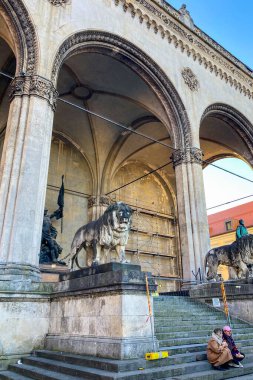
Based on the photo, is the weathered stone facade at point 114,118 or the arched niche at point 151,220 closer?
the weathered stone facade at point 114,118

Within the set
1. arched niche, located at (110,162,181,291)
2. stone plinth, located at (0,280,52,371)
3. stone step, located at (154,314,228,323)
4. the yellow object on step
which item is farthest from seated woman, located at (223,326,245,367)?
arched niche, located at (110,162,181,291)

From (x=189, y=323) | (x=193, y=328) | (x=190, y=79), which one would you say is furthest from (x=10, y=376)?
(x=190, y=79)

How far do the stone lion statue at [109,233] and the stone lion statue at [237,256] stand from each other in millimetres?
3825

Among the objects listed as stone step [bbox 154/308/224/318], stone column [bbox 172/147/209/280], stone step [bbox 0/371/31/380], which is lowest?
stone step [bbox 0/371/31/380]

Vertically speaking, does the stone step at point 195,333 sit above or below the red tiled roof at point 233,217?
below

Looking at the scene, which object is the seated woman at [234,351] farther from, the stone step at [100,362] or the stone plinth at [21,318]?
the stone plinth at [21,318]

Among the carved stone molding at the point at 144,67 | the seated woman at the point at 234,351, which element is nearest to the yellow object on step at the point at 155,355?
the seated woman at the point at 234,351

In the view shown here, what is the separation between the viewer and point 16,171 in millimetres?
7184

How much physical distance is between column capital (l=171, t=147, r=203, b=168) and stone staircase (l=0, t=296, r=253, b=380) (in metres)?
6.14

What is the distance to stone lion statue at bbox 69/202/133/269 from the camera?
588cm

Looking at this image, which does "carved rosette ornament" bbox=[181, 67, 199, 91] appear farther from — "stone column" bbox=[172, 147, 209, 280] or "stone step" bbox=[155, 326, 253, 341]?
"stone step" bbox=[155, 326, 253, 341]

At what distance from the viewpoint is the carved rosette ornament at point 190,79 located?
516 inches

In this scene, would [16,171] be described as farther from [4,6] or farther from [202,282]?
[202,282]

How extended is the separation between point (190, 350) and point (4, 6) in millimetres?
9419
